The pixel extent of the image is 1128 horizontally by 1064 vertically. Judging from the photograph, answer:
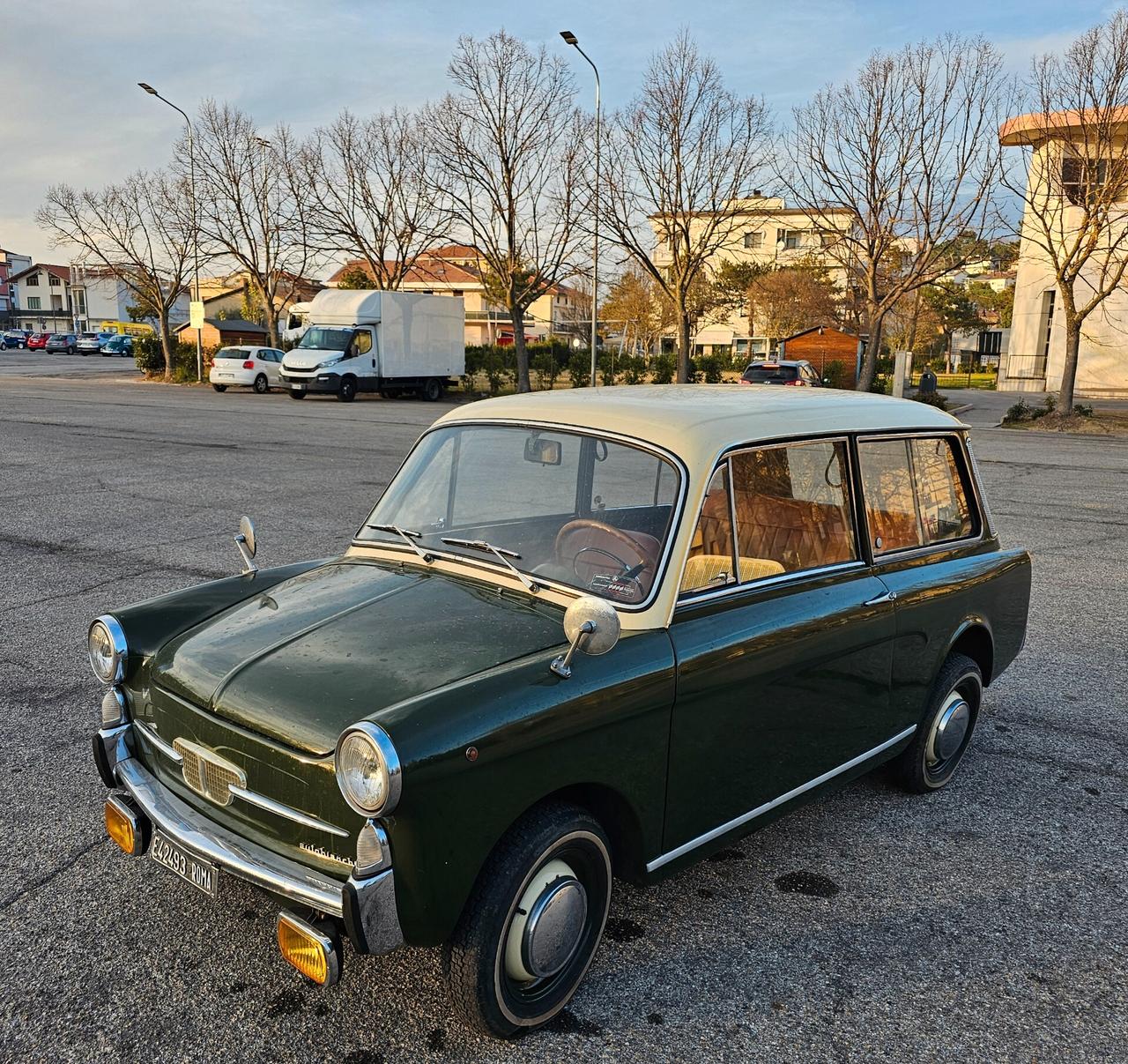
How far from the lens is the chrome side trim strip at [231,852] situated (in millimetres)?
2301

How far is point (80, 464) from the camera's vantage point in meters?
13.6

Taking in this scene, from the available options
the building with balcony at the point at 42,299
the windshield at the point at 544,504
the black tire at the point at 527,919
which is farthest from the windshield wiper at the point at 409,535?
the building with balcony at the point at 42,299

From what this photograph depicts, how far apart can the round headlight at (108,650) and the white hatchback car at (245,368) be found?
107ft

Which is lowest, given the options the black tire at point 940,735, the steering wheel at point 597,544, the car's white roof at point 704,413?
the black tire at point 940,735

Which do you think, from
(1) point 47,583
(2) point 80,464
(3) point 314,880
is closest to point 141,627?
(3) point 314,880

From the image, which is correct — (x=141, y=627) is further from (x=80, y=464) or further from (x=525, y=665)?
(x=80, y=464)

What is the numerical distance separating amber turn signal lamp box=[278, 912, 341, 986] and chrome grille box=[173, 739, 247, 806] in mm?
397

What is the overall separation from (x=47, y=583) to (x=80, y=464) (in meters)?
7.32

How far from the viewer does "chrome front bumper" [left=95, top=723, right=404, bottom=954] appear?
2174 mm

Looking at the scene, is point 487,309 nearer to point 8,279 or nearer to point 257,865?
point 8,279

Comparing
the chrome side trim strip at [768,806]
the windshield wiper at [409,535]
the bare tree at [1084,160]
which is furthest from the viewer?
the bare tree at [1084,160]

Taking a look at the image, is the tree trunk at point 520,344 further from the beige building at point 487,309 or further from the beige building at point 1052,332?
the beige building at point 487,309

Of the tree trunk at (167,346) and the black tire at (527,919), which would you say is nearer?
the black tire at (527,919)

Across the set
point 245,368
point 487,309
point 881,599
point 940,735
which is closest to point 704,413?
point 881,599
